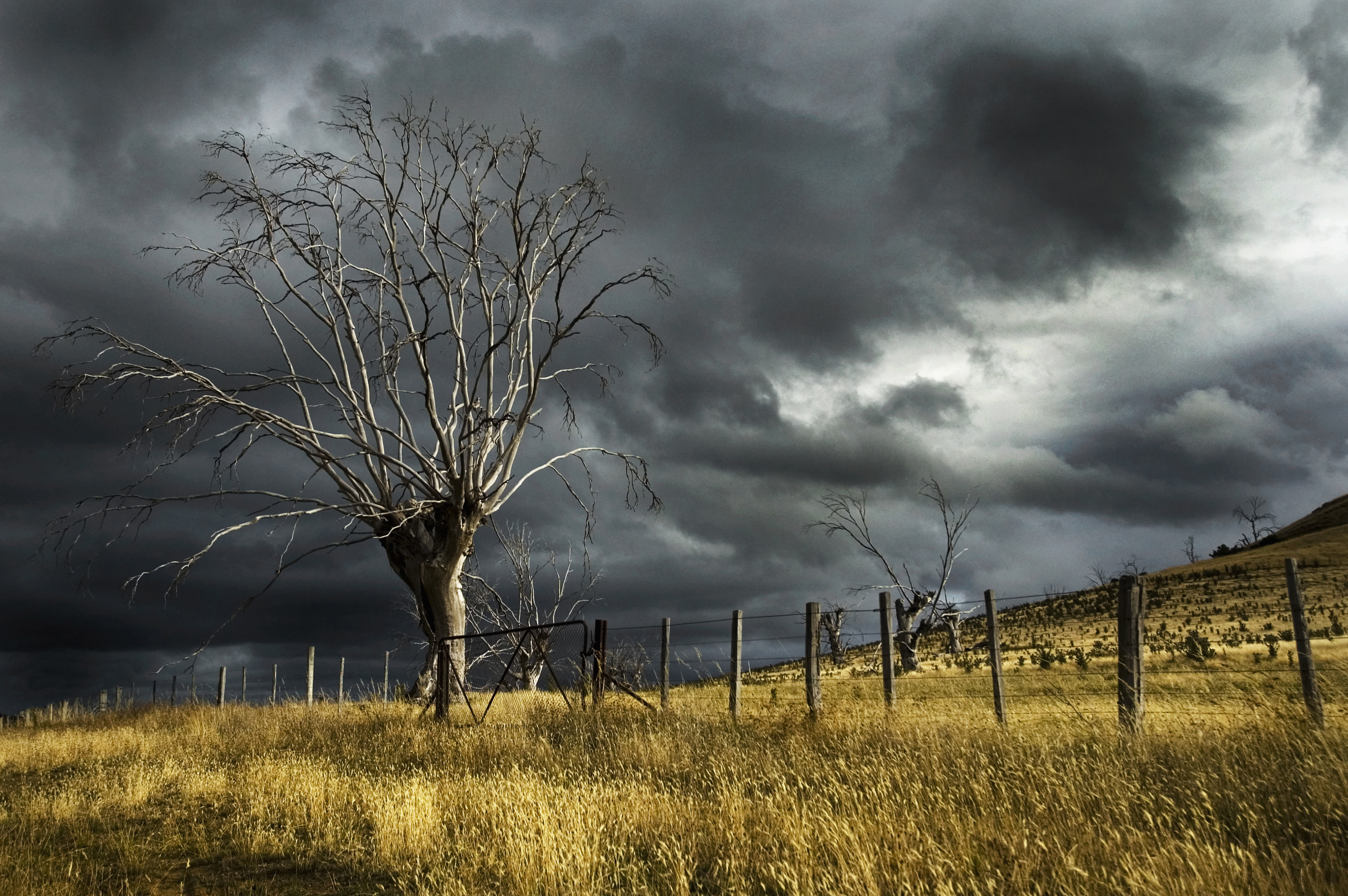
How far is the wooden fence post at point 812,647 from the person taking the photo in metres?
11.6

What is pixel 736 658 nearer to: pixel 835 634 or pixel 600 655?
pixel 600 655

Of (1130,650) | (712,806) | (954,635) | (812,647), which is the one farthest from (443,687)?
(954,635)

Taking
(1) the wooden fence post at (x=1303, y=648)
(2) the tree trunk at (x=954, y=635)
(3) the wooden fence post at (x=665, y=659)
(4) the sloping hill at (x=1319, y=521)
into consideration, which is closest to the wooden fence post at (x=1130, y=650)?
(1) the wooden fence post at (x=1303, y=648)

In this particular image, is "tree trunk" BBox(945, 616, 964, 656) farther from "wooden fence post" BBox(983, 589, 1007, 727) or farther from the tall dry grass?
the tall dry grass

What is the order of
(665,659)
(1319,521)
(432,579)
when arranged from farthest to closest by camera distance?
(1319,521), (432,579), (665,659)

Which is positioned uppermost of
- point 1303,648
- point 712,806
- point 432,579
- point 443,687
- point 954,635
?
point 432,579

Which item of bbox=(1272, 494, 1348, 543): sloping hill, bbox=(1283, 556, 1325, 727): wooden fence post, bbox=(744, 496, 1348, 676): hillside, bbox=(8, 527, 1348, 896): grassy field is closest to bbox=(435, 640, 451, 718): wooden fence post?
bbox=(8, 527, 1348, 896): grassy field

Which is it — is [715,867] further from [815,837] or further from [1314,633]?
[1314,633]

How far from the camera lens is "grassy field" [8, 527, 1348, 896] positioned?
15.2ft

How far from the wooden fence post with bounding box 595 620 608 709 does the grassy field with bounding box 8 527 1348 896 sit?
21.9 inches

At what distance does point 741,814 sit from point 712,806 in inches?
22.6

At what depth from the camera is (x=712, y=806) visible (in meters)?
6.62

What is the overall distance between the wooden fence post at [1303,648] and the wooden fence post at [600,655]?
343 inches

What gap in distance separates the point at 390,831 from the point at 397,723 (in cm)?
782
